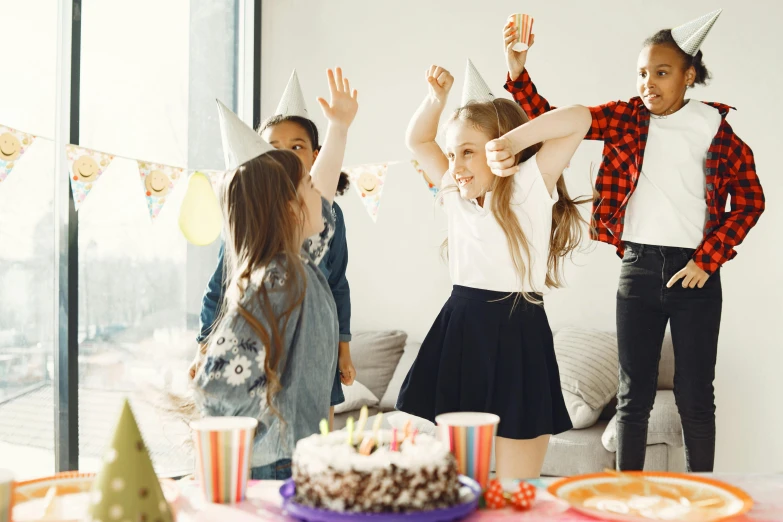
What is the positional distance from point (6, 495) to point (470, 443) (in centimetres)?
51

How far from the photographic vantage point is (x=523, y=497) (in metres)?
0.87

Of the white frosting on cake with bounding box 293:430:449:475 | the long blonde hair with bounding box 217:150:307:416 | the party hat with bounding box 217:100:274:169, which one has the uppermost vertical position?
the party hat with bounding box 217:100:274:169

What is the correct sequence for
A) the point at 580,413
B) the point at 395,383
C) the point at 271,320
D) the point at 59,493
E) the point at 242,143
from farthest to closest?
the point at 395,383, the point at 580,413, the point at 242,143, the point at 271,320, the point at 59,493

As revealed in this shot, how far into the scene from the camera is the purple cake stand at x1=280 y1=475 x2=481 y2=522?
79 centimetres

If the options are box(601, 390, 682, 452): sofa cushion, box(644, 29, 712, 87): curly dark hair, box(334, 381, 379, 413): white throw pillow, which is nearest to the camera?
box(644, 29, 712, 87): curly dark hair

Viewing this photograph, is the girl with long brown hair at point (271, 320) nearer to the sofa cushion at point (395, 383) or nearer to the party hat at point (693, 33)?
the party hat at point (693, 33)

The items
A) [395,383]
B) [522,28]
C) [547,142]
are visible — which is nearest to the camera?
[547,142]

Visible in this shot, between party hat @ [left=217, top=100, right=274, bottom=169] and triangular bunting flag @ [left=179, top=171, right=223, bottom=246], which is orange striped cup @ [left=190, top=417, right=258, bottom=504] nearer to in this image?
party hat @ [left=217, top=100, right=274, bottom=169]

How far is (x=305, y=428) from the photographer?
49.4 inches

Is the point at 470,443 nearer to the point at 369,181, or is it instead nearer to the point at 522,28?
the point at 522,28

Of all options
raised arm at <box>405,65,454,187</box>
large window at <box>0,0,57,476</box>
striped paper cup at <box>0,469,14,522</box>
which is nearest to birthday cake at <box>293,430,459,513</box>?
striped paper cup at <box>0,469,14,522</box>

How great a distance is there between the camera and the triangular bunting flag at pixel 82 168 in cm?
279

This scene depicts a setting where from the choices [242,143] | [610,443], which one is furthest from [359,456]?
[610,443]

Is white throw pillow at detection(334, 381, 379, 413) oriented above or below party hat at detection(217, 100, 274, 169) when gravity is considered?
below
